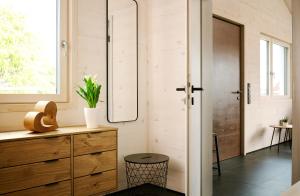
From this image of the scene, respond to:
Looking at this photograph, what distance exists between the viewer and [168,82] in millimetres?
2852

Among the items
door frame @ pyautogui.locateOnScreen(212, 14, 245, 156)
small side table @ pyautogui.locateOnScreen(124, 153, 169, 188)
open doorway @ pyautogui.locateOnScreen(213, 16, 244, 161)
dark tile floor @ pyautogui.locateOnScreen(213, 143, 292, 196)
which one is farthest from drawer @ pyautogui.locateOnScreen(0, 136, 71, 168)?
door frame @ pyautogui.locateOnScreen(212, 14, 245, 156)

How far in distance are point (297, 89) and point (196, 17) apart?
3.58 feet

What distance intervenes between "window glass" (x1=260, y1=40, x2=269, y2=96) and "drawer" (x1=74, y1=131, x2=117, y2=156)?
3575 mm

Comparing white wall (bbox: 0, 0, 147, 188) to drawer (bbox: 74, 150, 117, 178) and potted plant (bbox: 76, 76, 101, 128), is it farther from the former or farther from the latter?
drawer (bbox: 74, 150, 117, 178)

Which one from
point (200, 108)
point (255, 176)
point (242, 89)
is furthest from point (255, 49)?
point (200, 108)

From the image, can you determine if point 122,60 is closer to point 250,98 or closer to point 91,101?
point 91,101

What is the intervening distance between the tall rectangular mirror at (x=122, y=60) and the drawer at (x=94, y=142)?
514 mm

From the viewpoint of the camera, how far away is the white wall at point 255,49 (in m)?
4.06

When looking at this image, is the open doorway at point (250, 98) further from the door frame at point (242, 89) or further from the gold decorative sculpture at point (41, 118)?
the gold decorative sculpture at point (41, 118)

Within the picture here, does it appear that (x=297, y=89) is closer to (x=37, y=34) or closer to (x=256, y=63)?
(x=37, y=34)

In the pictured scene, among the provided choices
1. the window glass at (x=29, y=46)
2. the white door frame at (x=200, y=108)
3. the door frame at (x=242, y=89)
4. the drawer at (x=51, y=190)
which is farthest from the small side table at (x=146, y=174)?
the door frame at (x=242, y=89)

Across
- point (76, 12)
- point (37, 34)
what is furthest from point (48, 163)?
point (76, 12)

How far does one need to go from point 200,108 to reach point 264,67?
3.08 m

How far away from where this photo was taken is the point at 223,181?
3.10 meters
